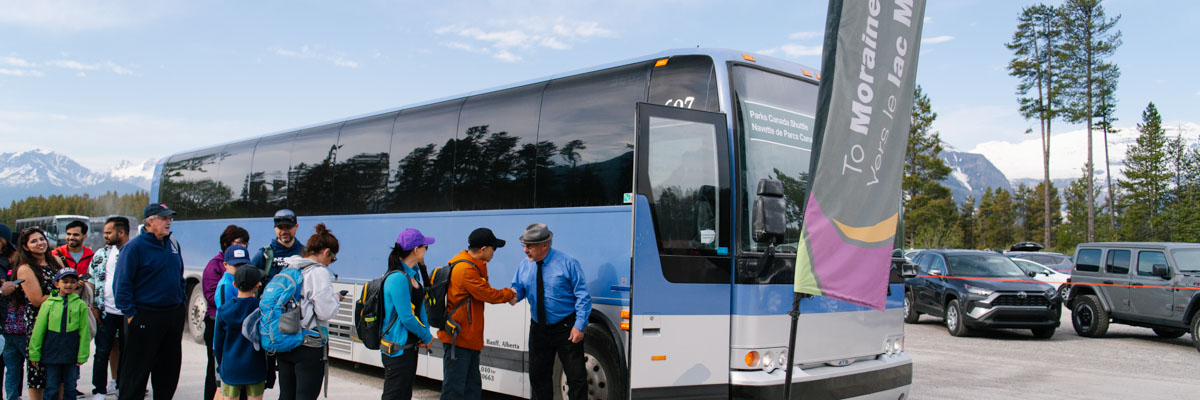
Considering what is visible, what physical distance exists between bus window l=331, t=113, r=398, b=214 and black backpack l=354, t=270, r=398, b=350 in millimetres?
4061

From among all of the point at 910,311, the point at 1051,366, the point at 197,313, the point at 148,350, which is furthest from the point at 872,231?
the point at 910,311

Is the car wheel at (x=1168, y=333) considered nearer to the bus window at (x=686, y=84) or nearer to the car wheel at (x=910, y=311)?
the car wheel at (x=910, y=311)

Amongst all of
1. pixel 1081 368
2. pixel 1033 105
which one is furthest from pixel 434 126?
pixel 1033 105

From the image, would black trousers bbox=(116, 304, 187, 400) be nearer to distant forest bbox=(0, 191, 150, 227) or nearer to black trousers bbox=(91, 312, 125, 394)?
black trousers bbox=(91, 312, 125, 394)

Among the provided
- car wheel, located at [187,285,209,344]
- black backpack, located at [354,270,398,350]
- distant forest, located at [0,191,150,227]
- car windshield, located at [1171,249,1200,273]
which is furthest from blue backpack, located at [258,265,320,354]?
distant forest, located at [0,191,150,227]

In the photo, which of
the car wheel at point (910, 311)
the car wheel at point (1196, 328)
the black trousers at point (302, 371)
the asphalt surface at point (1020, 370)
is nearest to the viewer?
the black trousers at point (302, 371)

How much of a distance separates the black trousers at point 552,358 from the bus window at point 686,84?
1.96 metres

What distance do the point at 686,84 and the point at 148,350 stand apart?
4.90m

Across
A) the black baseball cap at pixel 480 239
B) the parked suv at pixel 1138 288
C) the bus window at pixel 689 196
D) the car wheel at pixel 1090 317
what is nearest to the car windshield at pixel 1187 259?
the parked suv at pixel 1138 288

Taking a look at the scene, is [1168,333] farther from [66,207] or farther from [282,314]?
[66,207]

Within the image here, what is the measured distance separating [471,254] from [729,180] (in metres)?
2.10

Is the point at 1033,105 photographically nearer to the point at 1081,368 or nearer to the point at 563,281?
the point at 1081,368

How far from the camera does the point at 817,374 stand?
20.4 feet

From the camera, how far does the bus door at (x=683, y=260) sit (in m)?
5.75
